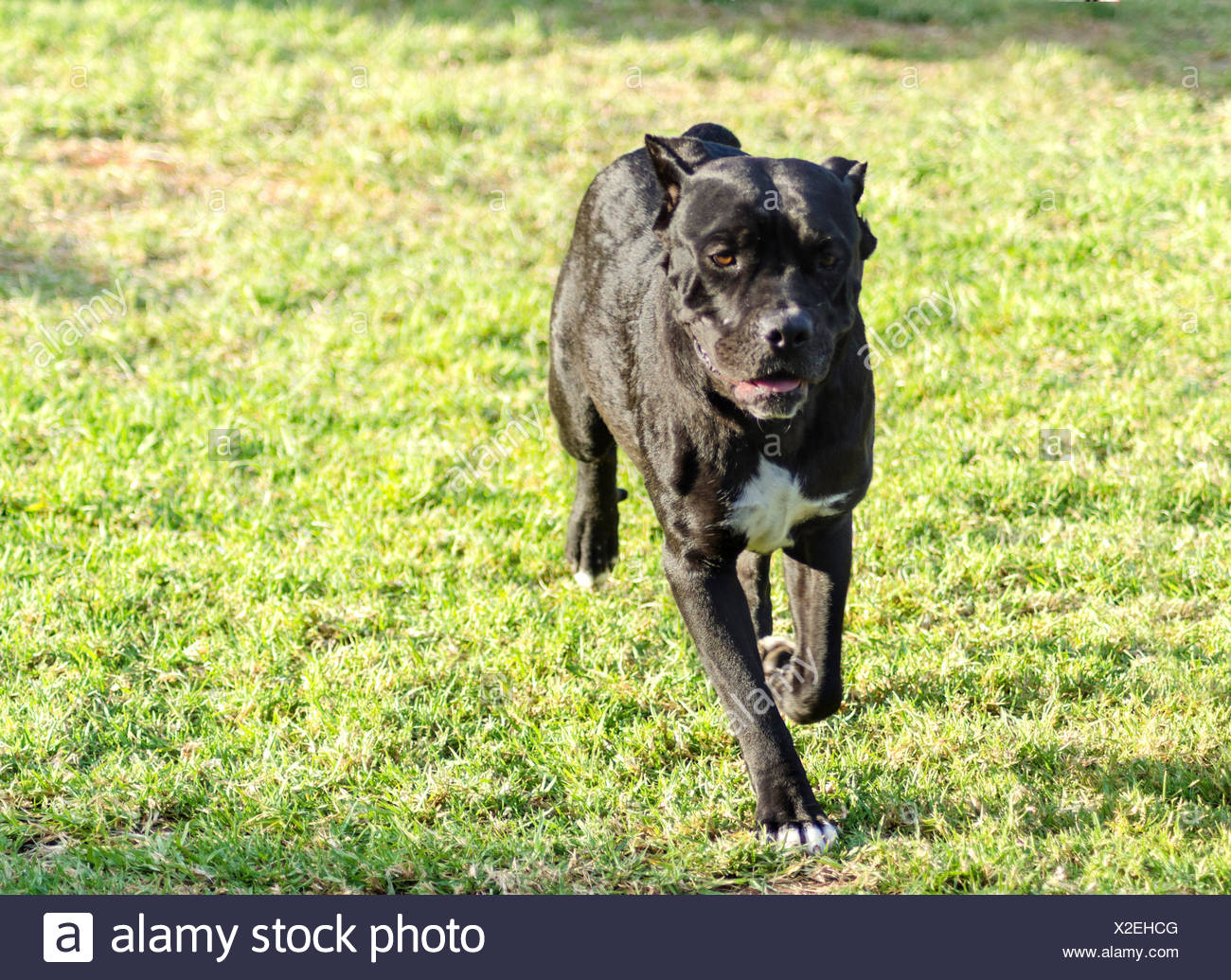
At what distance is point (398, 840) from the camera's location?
12.1ft

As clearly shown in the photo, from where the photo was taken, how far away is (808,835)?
3588 millimetres

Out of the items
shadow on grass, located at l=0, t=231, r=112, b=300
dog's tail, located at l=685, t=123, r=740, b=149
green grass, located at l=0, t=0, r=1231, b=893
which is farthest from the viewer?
shadow on grass, located at l=0, t=231, r=112, b=300

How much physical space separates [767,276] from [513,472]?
2743 mm

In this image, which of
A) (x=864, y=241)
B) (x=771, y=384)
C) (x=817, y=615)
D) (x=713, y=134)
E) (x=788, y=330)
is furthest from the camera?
(x=713, y=134)

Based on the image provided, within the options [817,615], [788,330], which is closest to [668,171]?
[788,330]

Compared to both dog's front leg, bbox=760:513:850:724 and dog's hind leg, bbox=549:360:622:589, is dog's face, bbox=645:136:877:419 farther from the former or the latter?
dog's hind leg, bbox=549:360:622:589

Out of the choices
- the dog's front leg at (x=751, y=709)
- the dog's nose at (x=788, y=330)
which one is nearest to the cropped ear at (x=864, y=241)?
the dog's nose at (x=788, y=330)

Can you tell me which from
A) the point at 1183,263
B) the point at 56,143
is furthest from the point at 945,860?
the point at 56,143

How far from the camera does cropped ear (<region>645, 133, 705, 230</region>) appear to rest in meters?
3.57

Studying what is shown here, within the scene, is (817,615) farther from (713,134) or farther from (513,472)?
(513,472)

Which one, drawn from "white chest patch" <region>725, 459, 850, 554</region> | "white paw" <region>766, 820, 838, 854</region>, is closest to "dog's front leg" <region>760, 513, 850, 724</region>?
"white chest patch" <region>725, 459, 850, 554</region>

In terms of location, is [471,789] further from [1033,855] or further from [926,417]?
[926,417]

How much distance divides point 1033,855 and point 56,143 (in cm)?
816

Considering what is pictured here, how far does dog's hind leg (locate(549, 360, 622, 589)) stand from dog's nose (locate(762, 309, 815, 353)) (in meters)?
1.66
